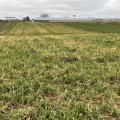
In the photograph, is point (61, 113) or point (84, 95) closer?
point (61, 113)

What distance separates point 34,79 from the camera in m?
10.4

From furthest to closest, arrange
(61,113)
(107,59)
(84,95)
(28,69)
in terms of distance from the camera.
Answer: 1. (107,59)
2. (28,69)
3. (84,95)
4. (61,113)

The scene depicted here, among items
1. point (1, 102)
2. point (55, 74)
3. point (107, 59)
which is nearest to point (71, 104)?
point (1, 102)

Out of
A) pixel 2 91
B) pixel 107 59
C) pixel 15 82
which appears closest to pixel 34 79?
pixel 15 82

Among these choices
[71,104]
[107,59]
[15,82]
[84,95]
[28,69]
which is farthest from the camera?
[107,59]

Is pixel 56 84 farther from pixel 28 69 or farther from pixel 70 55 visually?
pixel 70 55

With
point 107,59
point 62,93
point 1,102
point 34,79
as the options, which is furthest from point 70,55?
point 1,102

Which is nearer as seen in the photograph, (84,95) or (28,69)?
(84,95)

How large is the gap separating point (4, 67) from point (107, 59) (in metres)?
4.99

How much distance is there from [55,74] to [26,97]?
3103mm

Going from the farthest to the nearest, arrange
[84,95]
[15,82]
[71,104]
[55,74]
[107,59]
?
[107,59] < [55,74] < [15,82] < [84,95] < [71,104]

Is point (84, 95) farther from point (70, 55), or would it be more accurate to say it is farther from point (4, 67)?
point (70, 55)

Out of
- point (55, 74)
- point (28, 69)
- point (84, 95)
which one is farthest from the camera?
point (28, 69)

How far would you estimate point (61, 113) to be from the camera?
23.5ft
